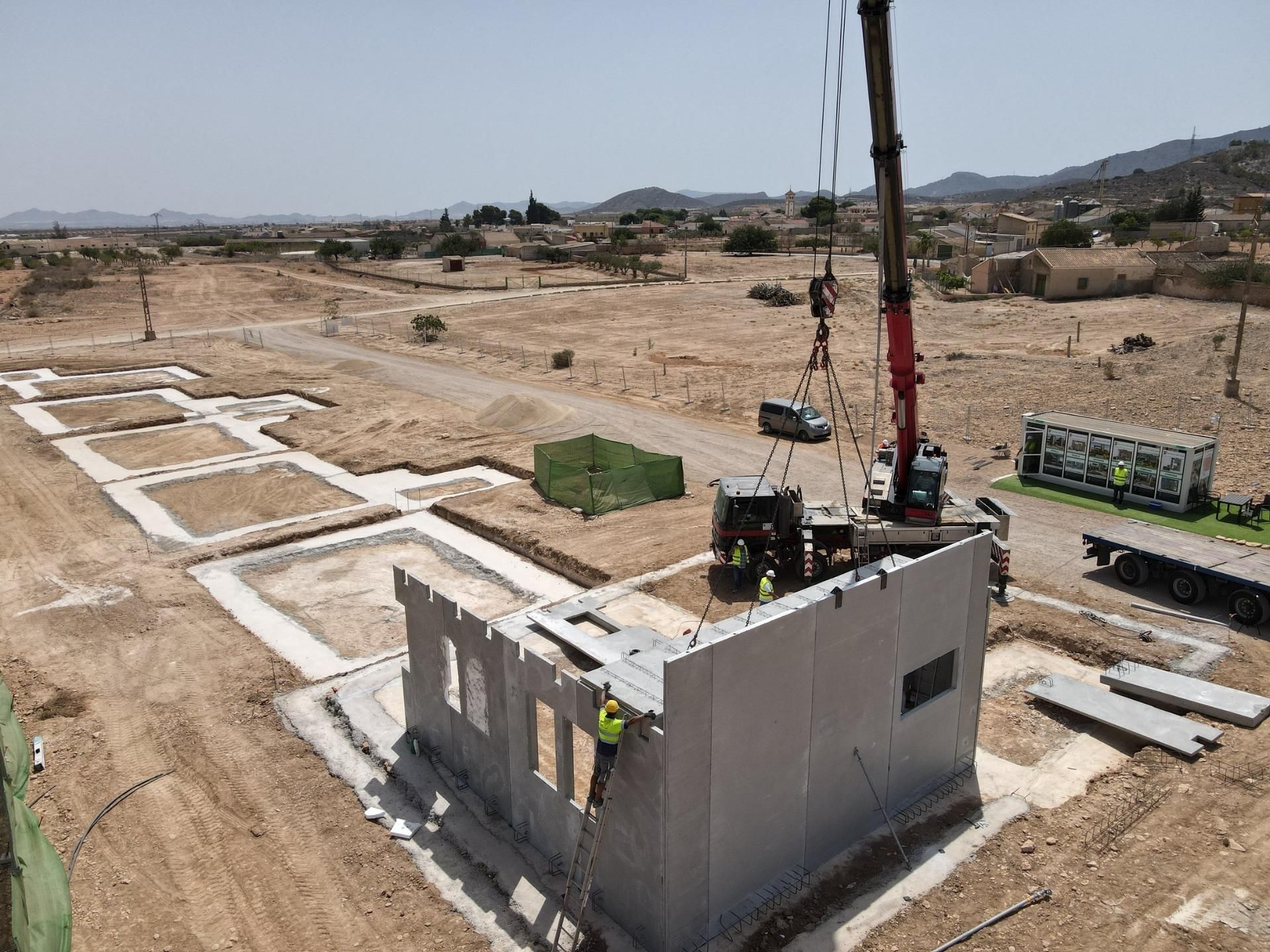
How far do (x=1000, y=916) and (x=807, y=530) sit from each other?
979 cm

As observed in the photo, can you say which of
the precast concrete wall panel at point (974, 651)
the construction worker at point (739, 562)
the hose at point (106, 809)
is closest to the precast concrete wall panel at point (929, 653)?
the precast concrete wall panel at point (974, 651)

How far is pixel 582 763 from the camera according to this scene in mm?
12836

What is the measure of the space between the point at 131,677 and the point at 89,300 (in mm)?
69927

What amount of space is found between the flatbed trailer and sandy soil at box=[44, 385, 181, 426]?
3459 centimetres

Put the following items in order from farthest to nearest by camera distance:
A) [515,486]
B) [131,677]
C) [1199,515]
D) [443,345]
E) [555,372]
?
[443,345]
[555,372]
[515,486]
[1199,515]
[131,677]

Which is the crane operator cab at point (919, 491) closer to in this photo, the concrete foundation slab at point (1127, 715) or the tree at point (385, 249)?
the concrete foundation slab at point (1127, 715)

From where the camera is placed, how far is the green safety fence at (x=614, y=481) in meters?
24.4

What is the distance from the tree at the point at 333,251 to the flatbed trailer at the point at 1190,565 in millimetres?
107206

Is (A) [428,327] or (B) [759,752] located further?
(A) [428,327]

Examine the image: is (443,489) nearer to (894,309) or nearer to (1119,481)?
(894,309)

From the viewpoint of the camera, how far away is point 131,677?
16.2 m

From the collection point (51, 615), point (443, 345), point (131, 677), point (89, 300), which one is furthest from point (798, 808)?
point (89, 300)

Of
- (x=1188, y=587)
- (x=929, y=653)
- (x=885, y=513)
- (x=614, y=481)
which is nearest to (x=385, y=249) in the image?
(x=614, y=481)

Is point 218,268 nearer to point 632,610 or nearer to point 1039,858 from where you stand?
point 632,610
